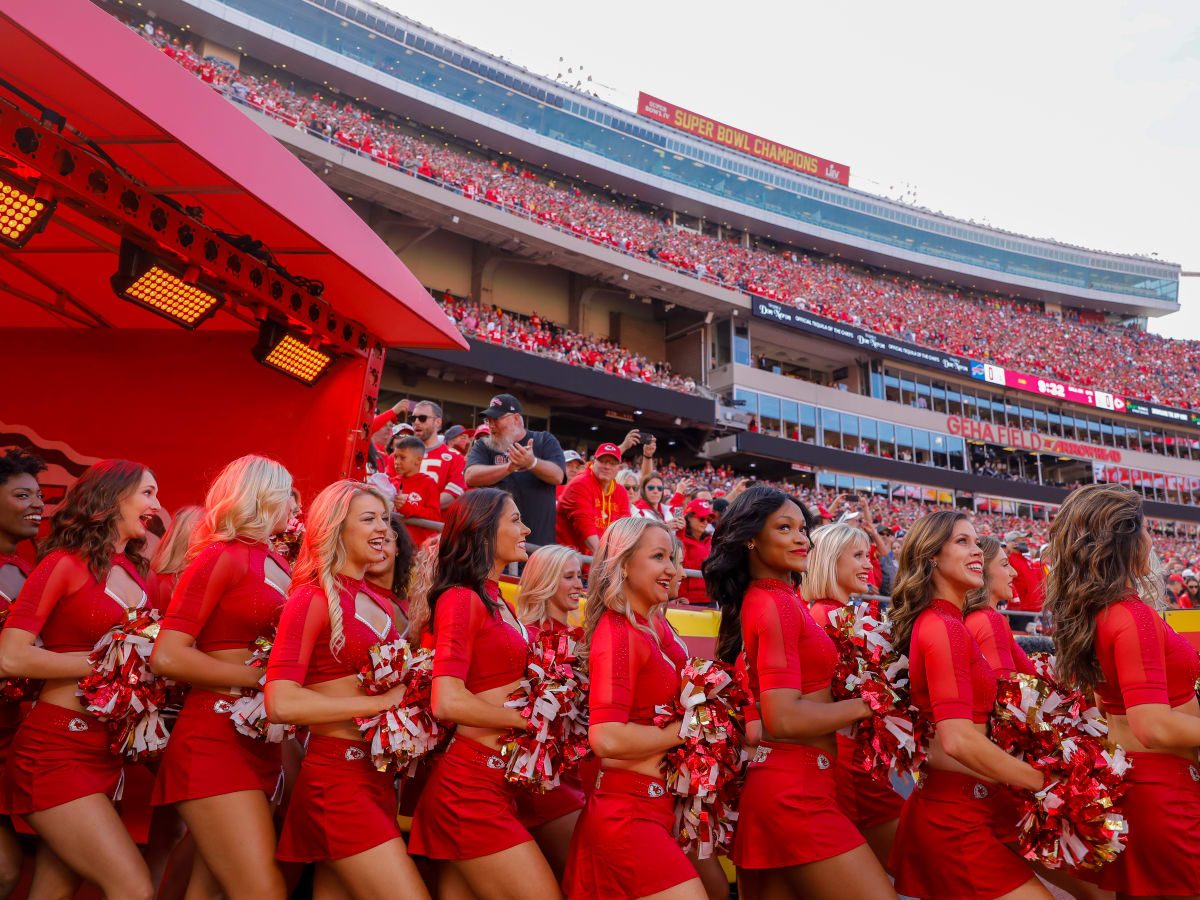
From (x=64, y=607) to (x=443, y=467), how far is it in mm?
3202

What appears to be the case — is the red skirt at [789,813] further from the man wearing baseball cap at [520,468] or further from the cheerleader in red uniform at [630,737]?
the man wearing baseball cap at [520,468]

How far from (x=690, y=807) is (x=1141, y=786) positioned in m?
1.37

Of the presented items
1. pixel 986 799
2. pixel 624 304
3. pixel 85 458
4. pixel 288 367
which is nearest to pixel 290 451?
pixel 288 367

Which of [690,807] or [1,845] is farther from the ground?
[690,807]

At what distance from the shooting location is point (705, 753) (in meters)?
2.45

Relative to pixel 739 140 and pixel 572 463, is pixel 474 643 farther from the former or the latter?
pixel 739 140

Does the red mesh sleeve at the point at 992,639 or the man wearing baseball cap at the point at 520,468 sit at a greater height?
the man wearing baseball cap at the point at 520,468

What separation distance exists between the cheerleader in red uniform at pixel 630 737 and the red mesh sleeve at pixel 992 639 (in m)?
1.35

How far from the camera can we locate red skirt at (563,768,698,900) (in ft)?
7.73

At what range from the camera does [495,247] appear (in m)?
26.6

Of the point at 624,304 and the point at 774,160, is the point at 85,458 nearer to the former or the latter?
the point at 624,304

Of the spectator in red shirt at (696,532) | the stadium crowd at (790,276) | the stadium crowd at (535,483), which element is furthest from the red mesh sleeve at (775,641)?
the stadium crowd at (790,276)

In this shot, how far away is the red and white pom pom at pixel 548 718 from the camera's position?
8.66 ft

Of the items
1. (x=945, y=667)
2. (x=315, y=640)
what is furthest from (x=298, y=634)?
(x=945, y=667)
